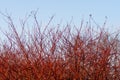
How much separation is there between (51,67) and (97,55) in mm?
644

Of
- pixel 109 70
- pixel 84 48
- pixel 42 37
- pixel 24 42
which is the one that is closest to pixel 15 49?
pixel 24 42

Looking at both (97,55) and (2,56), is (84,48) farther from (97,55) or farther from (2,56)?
(2,56)

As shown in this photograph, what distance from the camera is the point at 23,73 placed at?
4844 mm

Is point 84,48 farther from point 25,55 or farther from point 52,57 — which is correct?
point 25,55

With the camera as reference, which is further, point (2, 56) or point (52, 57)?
point (2, 56)

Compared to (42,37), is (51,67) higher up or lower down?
lower down

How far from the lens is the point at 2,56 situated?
5164 mm

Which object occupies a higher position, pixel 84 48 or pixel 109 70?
pixel 84 48

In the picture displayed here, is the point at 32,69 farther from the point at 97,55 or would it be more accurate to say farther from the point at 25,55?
the point at 97,55

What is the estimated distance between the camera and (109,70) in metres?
4.78

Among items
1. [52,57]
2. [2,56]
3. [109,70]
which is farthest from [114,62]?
[2,56]

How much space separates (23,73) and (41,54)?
40cm

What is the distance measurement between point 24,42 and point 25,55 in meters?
0.31

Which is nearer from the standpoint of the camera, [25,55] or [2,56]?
[25,55]
